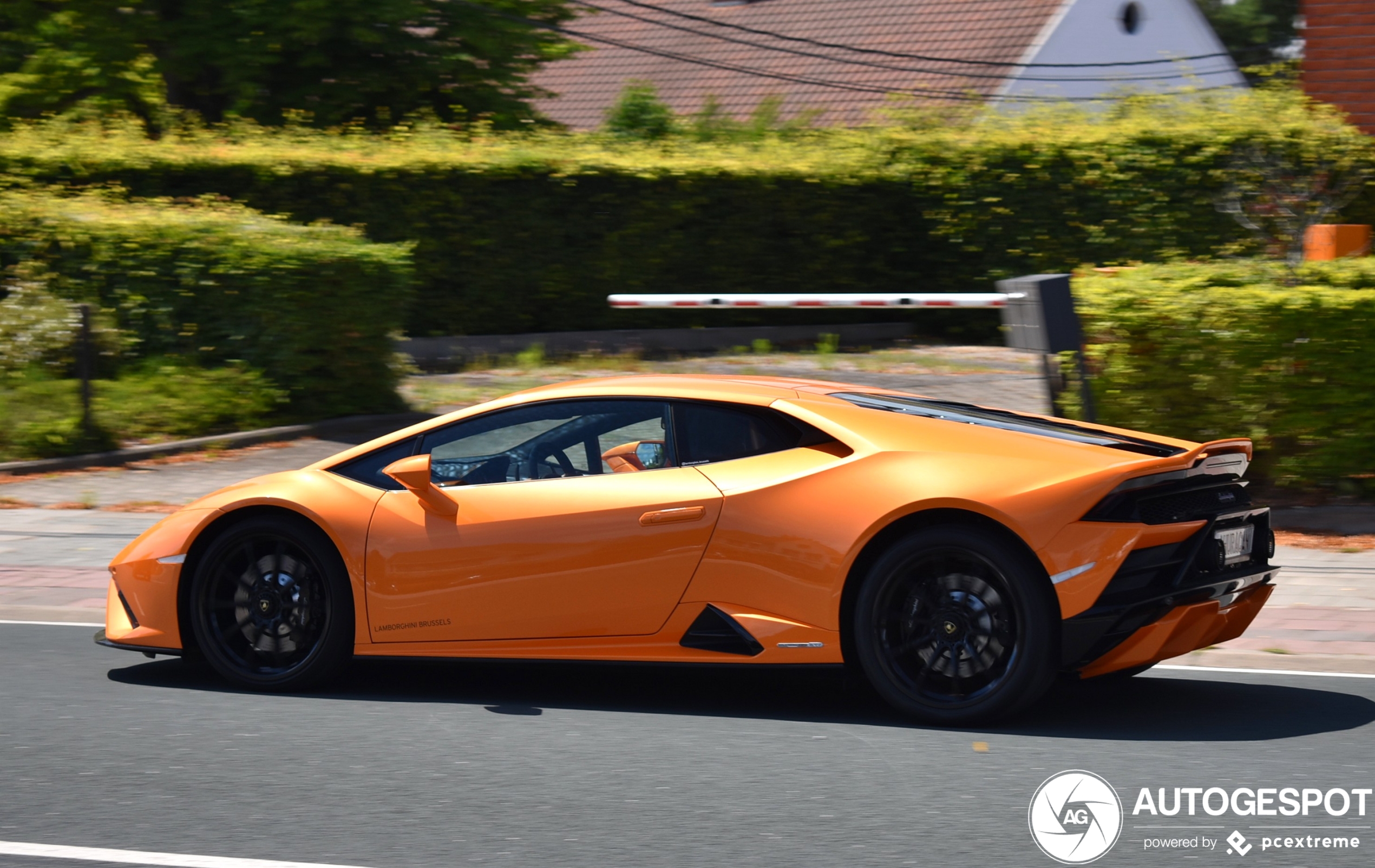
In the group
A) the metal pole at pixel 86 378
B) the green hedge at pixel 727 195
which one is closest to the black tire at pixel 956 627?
the metal pole at pixel 86 378

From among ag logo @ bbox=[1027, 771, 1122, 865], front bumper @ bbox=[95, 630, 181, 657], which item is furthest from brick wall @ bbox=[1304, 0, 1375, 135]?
front bumper @ bbox=[95, 630, 181, 657]

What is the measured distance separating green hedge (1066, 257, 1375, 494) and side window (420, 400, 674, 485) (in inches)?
214

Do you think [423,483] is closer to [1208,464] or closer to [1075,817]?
[1075,817]

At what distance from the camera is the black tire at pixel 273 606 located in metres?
6.37

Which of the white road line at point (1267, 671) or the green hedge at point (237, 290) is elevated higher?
the green hedge at point (237, 290)

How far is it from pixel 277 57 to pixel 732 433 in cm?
1784

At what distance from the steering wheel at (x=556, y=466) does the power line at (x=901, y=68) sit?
86.2 feet

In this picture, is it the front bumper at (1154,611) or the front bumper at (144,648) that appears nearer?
the front bumper at (1154,611)

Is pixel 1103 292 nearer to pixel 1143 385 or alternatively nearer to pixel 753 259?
pixel 1143 385

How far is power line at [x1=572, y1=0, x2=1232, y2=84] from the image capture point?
3309 centimetres

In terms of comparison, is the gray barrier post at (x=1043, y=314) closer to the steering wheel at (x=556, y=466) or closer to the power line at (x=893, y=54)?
the steering wheel at (x=556, y=466)

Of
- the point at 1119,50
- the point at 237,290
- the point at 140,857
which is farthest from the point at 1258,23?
the point at 140,857

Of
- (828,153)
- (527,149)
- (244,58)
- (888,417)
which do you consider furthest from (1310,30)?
(888,417)

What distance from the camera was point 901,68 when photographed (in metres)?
34.4
